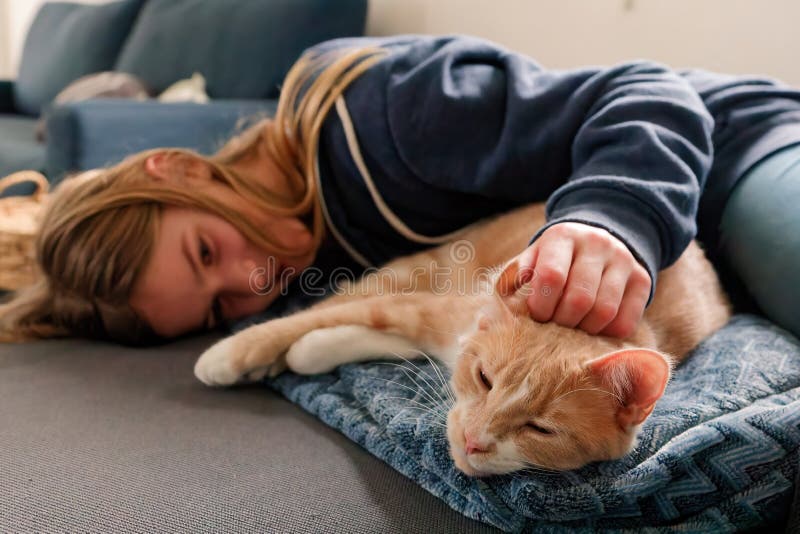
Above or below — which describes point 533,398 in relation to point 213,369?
above

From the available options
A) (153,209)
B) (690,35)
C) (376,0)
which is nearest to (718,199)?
(690,35)

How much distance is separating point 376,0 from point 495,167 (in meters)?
1.66

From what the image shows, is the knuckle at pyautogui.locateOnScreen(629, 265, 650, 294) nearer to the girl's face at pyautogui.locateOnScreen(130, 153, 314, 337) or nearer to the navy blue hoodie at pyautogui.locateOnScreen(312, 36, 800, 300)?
the navy blue hoodie at pyautogui.locateOnScreen(312, 36, 800, 300)

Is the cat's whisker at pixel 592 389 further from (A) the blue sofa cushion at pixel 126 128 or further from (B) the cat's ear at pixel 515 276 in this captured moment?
(A) the blue sofa cushion at pixel 126 128

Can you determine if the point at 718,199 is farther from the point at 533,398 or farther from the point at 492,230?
the point at 533,398

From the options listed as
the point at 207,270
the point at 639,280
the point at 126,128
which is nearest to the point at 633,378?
the point at 639,280

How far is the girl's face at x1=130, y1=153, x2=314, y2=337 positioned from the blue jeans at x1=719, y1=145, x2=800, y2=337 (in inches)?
33.2

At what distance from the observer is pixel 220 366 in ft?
2.90

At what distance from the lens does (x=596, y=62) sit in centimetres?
166

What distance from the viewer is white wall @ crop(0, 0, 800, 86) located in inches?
52.9

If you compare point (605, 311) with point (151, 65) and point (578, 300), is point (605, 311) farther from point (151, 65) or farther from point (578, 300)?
point (151, 65)

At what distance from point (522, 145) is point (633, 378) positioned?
56 cm

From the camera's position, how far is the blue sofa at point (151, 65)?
1.66 m

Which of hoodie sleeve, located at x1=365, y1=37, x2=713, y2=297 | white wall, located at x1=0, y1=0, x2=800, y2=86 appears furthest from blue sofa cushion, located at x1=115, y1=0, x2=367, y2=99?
hoodie sleeve, located at x1=365, y1=37, x2=713, y2=297
